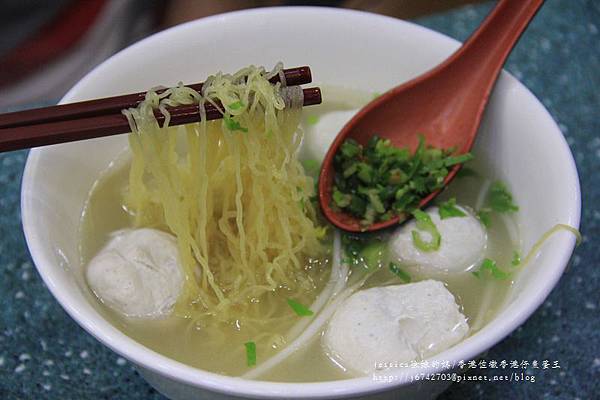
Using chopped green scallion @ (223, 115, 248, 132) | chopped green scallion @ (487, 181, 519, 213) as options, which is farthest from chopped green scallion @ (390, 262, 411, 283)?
chopped green scallion @ (223, 115, 248, 132)

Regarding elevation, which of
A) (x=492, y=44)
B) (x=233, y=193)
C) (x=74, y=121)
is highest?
(x=74, y=121)

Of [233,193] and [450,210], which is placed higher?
[233,193]

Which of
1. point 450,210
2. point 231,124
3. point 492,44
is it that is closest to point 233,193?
point 231,124

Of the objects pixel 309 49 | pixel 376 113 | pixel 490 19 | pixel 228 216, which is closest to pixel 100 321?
pixel 228 216

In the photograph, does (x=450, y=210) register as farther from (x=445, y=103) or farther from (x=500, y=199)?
(x=445, y=103)

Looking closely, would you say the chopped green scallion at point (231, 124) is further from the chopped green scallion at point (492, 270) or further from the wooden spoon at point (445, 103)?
the chopped green scallion at point (492, 270)

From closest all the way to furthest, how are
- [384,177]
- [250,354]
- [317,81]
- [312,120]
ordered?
[250,354] → [384,177] → [312,120] → [317,81]
